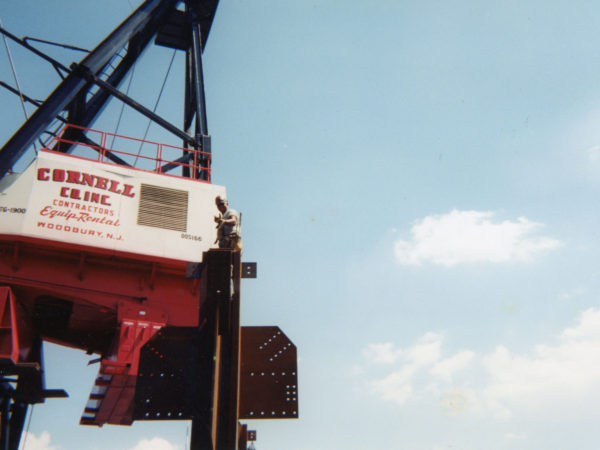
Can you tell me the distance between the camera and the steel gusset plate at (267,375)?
4941 mm

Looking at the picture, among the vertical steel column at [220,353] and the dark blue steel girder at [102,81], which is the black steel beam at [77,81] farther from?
the vertical steel column at [220,353]

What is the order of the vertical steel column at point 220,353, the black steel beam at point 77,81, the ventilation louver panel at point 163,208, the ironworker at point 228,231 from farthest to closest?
the ventilation louver panel at point 163,208 < the black steel beam at point 77,81 < the ironworker at point 228,231 < the vertical steel column at point 220,353

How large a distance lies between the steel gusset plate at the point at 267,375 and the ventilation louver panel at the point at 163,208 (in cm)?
766

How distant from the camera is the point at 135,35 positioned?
16000 mm

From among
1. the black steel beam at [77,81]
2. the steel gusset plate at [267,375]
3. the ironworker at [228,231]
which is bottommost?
the steel gusset plate at [267,375]

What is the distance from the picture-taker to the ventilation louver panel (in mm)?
12234

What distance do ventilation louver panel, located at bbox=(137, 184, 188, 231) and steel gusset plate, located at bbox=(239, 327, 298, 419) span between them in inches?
302

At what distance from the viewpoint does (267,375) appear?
5023 mm

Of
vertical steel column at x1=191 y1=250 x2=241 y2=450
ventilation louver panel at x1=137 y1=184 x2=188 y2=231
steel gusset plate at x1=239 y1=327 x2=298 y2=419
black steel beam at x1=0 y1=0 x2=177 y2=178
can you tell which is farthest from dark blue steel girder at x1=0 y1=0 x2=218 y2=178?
steel gusset plate at x1=239 y1=327 x2=298 y2=419

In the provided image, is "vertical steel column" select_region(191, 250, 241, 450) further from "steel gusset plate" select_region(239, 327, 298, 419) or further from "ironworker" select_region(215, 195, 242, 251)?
"ironworker" select_region(215, 195, 242, 251)

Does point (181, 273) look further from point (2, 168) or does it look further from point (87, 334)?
point (2, 168)

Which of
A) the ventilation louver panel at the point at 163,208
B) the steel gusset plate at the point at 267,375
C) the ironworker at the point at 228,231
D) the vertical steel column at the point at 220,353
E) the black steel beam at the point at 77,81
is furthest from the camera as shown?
the ventilation louver panel at the point at 163,208

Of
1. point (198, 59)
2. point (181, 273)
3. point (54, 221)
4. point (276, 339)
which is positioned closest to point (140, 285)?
point (181, 273)

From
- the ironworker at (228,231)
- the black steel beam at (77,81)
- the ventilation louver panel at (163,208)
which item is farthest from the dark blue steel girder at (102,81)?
the ironworker at (228,231)
